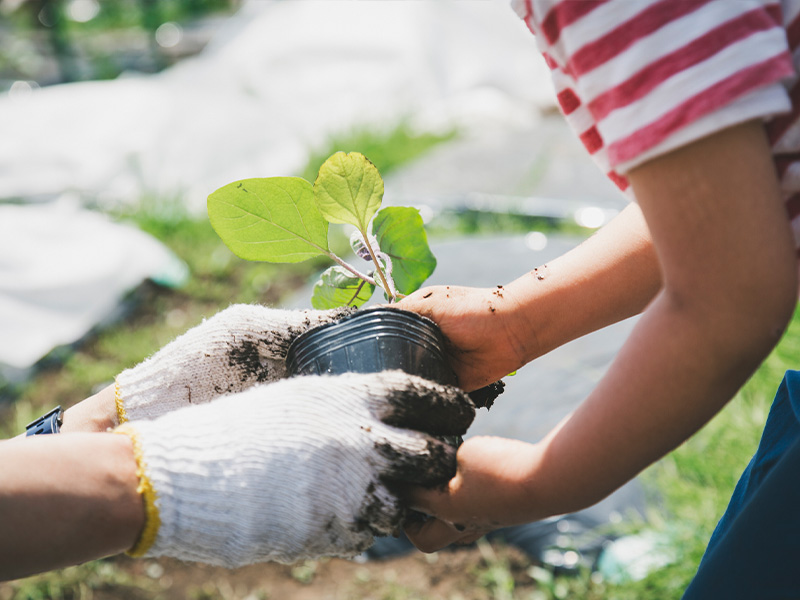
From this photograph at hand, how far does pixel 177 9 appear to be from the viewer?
8.29 metres

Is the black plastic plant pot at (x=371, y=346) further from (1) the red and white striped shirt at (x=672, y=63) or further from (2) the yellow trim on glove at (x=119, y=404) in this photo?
(1) the red and white striped shirt at (x=672, y=63)

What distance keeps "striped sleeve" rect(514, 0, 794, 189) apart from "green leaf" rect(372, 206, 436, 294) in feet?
1.80

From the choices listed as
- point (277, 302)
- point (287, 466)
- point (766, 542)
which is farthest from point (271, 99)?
point (766, 542)

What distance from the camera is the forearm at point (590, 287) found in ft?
3.25

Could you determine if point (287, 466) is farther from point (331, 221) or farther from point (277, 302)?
point (277, 302)

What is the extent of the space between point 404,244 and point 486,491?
0.51 meters

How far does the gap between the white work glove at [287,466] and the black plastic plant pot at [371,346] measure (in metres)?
0.11

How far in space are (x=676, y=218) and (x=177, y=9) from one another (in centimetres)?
893

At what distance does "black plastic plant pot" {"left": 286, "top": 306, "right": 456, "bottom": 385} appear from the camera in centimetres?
95

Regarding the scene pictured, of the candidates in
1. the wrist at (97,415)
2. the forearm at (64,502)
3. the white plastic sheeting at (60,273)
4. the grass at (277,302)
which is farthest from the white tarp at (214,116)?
the forearm at (64,502)

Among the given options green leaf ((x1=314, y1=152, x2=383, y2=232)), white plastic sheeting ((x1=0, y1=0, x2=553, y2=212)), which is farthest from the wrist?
white plastic sheeting ((x1=0, y1=0, x2=553, y2=212))

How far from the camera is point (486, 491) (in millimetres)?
788

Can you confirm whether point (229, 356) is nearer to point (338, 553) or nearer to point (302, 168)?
point (338, 553)

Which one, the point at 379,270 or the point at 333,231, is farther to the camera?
the point at 333,231
